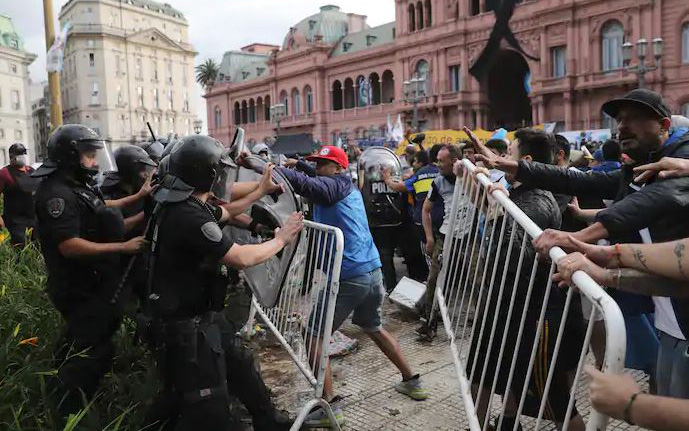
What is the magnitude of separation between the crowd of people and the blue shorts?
0.04ft

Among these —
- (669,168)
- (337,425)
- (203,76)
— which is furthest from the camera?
(203,76)

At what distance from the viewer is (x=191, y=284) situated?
2826mm

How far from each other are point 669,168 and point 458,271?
6.35 feet

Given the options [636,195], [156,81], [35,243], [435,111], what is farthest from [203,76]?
[636,195]

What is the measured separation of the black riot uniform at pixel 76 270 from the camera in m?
3.31

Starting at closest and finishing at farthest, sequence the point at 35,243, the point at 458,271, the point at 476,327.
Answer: the point at 476,327
the point at 458,271
the point at 35,243

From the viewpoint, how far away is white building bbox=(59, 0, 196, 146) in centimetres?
8062

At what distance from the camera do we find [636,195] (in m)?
2.25

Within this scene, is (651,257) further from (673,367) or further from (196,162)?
(196,162)

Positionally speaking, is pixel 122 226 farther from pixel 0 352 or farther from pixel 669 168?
pixel 669 168

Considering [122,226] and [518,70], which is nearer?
[122,226]

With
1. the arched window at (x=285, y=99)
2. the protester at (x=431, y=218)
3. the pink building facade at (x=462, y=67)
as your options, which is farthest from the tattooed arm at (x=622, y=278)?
the arched window at (x=285, y=99)

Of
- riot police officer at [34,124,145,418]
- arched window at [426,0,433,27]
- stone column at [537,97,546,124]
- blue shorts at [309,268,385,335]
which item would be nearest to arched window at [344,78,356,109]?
arched window at [426,0,433,27]

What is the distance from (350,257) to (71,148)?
6.57ft
